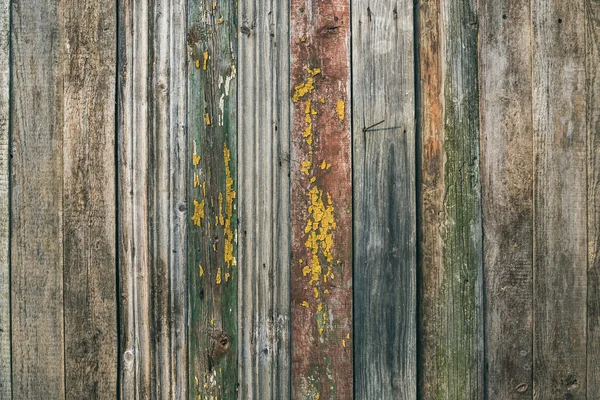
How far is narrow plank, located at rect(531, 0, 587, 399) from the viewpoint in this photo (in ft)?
5.51

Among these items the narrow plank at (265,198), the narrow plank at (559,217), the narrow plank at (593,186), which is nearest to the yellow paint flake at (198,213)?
the narrow plank at (265,198)

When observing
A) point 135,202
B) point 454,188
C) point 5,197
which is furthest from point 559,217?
point 5,197

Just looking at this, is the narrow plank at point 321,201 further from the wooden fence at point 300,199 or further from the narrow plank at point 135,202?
the narrow plank at point 135,202

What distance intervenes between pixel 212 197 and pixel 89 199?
46 cm

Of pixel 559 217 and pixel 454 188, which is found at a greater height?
pixel 454 188

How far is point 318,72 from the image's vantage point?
170 cm

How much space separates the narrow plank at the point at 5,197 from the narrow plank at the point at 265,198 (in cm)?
87

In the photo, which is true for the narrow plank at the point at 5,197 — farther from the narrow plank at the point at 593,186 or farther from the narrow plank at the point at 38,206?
the narrow plank at the point at 593,186

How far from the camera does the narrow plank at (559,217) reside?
1.68m

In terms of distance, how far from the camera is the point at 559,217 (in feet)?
5.52

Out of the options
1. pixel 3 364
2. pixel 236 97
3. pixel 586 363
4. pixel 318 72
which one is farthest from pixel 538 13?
pixel 3 364

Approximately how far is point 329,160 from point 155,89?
0.69m

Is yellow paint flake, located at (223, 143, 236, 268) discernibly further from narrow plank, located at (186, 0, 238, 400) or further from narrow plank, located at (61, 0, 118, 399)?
narrow plank, located at (61, 0, 118, 399)

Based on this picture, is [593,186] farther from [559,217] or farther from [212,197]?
[212,197]
